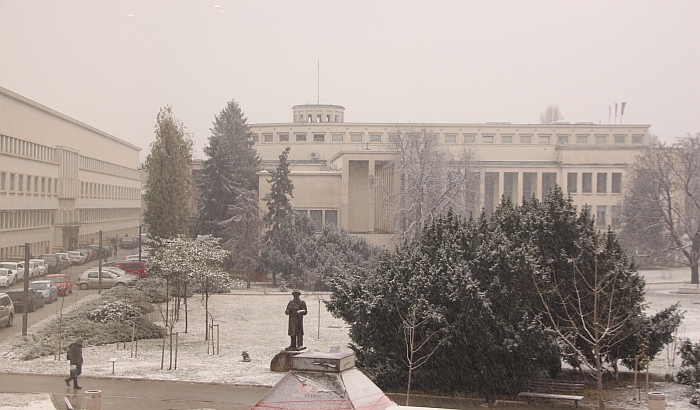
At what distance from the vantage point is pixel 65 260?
62.8ft

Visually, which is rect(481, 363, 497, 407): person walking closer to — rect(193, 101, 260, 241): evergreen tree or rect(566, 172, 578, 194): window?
rect(193, 101, 260, 241): evergreen tree

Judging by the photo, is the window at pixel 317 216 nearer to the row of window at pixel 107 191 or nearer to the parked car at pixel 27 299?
the row of window at pixel 107 191

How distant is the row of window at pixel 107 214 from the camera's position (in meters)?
18.7

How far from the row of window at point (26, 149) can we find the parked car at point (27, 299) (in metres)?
3.21

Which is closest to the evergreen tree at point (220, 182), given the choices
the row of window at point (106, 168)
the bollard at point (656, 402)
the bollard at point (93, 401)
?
the row of window at point (106, 168)

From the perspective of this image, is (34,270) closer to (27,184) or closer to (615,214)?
(27,184)

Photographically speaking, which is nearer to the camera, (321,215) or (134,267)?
(134,267)

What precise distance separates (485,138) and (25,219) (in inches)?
1755

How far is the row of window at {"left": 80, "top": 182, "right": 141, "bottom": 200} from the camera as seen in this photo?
18281mm

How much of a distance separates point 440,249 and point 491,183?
34980mm

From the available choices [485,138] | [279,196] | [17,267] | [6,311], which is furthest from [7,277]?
[485,138]

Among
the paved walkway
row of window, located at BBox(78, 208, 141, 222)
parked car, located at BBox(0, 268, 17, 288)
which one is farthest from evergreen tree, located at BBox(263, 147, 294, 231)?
the paved walkway

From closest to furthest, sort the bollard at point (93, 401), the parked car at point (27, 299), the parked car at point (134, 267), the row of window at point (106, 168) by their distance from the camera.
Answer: the bollard at point (93, 401), the parked car at point (27, 299), the row of window at point (106, 168), the parked car at point (134, 267)

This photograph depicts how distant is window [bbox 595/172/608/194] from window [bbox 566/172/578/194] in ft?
4.36
